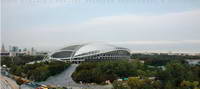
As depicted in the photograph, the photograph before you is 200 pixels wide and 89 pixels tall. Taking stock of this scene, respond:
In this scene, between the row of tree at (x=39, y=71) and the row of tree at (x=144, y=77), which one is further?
the row of tree at (x=39, y=71)

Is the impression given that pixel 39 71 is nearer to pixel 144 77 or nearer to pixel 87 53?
pixel 144 77

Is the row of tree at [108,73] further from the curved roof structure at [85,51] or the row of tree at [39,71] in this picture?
the curved roof structure at [85,51]

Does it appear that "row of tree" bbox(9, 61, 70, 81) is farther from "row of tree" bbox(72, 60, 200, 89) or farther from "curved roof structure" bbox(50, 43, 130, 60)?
"curved roof structure" bbox(50, 43, 130, 60)

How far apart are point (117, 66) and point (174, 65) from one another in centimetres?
367

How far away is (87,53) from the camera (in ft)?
68.8

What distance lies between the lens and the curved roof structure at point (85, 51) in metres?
21.0

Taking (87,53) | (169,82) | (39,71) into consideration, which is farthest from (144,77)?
(87,53)

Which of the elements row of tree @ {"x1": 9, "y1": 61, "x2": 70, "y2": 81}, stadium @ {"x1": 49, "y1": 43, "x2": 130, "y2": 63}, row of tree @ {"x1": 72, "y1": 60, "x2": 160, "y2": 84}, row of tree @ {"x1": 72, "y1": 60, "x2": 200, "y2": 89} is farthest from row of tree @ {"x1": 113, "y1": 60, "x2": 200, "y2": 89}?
stadium @ {"x1": 49, "y1": 43, "x2": 130, "y2": 63}

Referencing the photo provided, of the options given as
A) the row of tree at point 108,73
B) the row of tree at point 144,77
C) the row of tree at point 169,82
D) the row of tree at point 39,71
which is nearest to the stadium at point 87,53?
the row of tree at point 39,71

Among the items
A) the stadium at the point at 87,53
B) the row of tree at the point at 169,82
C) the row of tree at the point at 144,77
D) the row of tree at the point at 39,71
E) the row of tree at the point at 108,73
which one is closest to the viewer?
the row of tree at the point at 169,82

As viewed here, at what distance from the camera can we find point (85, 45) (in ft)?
72.7

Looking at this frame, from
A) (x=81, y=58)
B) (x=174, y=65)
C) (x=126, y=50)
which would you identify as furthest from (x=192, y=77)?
(x=126, y=50)

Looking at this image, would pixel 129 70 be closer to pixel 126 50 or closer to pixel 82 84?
pixel 82 84

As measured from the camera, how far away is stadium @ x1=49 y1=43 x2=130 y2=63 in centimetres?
2091
